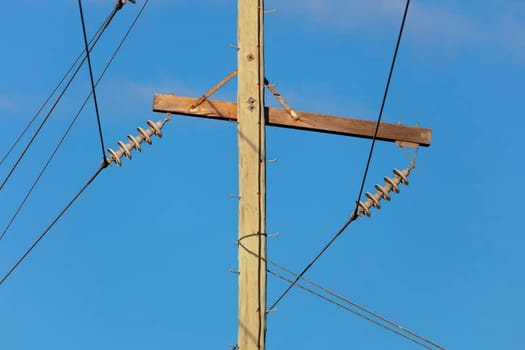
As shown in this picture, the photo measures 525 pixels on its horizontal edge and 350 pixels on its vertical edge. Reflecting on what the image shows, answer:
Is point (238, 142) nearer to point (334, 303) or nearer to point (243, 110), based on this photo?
point (243, 110)

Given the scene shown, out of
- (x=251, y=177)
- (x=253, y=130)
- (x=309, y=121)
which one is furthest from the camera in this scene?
(x=309, y=121)

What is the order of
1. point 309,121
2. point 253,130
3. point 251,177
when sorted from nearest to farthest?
1. point 251,177
2. point 253,130
3. point 309,121

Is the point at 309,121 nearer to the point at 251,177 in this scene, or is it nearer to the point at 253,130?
the point at 253,130

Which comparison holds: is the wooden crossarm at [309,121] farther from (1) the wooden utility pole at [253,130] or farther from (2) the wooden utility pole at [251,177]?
(2) the wooden utility pole at [251,177]

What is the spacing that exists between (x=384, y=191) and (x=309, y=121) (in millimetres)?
Answer: 1142

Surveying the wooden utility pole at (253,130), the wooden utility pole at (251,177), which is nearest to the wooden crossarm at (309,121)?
the wooden utility pole at (253,130)

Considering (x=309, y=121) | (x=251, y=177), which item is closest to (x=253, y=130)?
(x=251, y=177)

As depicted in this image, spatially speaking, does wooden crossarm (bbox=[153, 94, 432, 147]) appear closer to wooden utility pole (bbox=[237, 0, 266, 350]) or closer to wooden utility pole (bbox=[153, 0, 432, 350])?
wooden utility pole (bbox=[153, 0, 432, 350])

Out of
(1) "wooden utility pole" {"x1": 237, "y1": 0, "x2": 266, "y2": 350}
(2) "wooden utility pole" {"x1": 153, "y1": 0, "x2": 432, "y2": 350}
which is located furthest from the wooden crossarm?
(1) "wooden utility pole" {"x1": 237, "y1": 0, "x2": 266, "y2": 350}

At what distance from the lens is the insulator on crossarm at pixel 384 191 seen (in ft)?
48.2

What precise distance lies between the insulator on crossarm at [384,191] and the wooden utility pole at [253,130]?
16.9 inches

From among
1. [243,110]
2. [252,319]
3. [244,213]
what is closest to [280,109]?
[243,110]

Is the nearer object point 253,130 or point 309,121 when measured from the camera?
point 253,130

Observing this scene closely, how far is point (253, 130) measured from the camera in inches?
563
